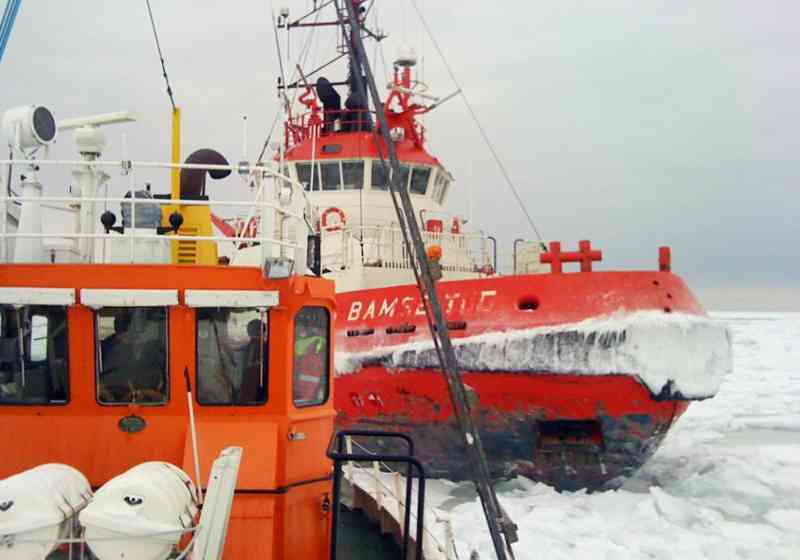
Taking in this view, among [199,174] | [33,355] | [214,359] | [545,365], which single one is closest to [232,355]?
[214,359]

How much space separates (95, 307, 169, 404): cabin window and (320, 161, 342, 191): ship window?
1039 centimetres

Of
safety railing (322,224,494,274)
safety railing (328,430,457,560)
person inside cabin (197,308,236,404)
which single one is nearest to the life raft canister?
safety railing (322,224,494,274)

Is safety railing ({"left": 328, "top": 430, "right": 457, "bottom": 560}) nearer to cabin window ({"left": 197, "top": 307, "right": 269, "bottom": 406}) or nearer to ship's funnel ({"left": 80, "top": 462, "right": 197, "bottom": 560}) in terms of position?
cabin window ({"left": 197, "top": 307, "right": 269, "bottom": 406})

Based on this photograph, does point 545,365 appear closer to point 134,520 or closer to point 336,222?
point 336,222

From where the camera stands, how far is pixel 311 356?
4.74 m

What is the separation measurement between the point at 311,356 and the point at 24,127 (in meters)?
2.51

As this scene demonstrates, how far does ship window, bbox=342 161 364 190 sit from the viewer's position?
14.4 metres

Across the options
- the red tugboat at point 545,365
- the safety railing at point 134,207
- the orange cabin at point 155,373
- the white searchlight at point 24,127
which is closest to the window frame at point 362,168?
the red tugboat at point 545,365

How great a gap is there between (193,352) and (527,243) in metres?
9.50

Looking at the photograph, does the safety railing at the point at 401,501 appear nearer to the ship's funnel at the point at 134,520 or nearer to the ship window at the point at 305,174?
the ship's funnel at the point at 134,520

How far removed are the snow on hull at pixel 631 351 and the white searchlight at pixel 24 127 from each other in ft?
19.7

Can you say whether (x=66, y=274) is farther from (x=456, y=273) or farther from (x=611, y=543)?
(x=456, y=273)

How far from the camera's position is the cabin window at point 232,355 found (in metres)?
4.38

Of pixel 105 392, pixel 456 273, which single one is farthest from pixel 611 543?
pixel 105 392
